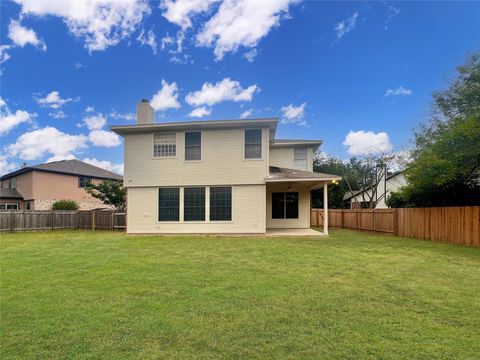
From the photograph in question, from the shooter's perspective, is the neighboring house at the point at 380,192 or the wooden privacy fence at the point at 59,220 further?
the neighboring house at the point at 380,192

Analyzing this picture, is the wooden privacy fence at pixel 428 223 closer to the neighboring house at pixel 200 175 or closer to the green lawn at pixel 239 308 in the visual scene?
the green lawn at pixel 239 308

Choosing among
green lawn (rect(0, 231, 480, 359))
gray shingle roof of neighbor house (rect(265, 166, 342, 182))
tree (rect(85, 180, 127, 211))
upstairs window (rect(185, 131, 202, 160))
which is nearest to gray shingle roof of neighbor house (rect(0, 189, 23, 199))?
tree (rect(85, 180, 127, 211))

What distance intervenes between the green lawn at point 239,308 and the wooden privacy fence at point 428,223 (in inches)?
186

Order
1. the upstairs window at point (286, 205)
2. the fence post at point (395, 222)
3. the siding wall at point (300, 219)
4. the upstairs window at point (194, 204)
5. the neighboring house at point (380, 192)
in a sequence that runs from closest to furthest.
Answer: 1. the upstairs window at point (194, 204)
2. the fence post at point (395, 222)
3. the siding wall at point (300, 219)
4. the upstairs window at point (286, 205)
5. the neighboring house at point (380, 192)

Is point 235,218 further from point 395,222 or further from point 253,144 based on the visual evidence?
point 395,222

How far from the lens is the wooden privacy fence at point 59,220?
56.7 feet

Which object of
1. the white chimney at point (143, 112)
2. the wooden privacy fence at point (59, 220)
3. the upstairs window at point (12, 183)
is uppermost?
the white chimney at point (143, 112)

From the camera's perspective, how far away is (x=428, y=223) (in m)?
13.9

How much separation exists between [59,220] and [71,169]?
11748mm

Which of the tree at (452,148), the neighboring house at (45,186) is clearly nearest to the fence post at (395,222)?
the tree at (452,148)

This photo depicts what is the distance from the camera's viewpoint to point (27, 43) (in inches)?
574

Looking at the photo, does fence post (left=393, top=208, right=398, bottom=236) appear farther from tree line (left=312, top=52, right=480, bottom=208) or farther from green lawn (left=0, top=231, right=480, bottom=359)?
green lawn (left=0, top=231, right=480, bottom=359)

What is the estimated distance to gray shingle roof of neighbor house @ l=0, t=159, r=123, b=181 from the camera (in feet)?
88.4

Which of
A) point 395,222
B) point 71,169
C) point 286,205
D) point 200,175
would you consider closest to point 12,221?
point 200,175
